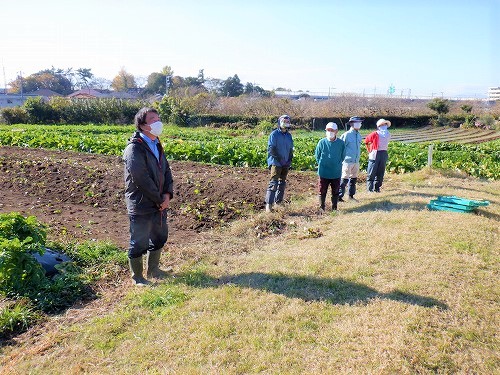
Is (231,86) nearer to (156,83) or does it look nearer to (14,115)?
(156,83)

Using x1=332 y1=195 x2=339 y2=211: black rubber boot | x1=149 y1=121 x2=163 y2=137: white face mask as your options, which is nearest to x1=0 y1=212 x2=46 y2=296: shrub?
x1=149 y1=121 x2=163 y2=137: white face mask

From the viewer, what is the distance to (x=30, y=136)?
61.5 ft

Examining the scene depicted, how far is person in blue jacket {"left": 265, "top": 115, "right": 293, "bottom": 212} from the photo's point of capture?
24.5 feet

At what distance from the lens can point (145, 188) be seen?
4539 mm

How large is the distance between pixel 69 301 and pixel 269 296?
2.18m

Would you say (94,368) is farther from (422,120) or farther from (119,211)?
(422,120)

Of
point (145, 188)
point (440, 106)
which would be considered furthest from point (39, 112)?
point (440, 106)

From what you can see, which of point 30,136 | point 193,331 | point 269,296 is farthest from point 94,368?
point 30,136

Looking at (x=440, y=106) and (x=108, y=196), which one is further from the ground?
(x=440, y=106)

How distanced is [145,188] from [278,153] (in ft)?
11.5

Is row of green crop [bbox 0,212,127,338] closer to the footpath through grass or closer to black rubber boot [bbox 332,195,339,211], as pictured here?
the footpath through grass

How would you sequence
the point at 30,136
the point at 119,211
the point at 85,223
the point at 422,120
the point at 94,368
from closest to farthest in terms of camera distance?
the point at 94,368
the point at 85,223
the point at 119,211
the point at 30,136
the point at 422,120

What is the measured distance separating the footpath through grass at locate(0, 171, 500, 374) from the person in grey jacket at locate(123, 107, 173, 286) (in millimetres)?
480

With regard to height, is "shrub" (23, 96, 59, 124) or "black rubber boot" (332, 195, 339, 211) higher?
"shrub" (23, 96, 59, 124)
